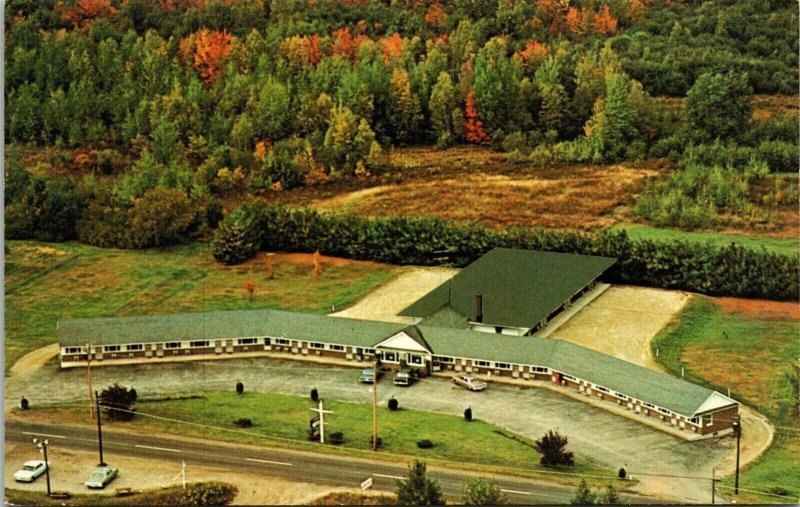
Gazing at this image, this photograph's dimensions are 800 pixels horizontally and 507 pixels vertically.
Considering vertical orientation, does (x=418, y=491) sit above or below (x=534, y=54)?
below

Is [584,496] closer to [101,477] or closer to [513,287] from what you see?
[101,477]

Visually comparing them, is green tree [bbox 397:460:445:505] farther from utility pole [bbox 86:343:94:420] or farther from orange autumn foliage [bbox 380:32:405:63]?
orange autumn foliage [bbox 380:32:405:63]

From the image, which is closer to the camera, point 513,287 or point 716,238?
point 513,287

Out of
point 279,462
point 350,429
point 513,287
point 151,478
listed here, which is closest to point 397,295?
point 513,287

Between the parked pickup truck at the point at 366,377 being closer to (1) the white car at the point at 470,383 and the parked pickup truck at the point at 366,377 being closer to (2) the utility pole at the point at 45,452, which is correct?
(1) the white car at the point at 470,383

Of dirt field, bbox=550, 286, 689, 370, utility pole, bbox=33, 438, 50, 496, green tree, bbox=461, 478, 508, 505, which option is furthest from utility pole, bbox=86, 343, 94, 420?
dirt field, bbox=550, 286, 689, 370

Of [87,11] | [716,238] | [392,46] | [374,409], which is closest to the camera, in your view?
[374,409]
